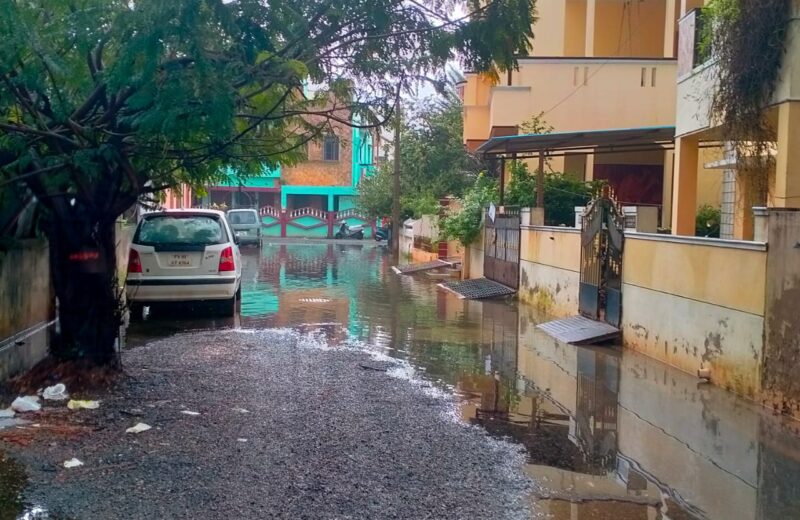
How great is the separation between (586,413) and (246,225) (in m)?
32.4

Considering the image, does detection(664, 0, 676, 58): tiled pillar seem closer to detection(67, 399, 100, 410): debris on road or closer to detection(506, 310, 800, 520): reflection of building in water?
detection(506, 310, 800, 520): reflection of building in water

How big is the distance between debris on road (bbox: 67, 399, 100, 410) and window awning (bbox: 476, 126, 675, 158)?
11.5m

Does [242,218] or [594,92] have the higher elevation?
[594,92]

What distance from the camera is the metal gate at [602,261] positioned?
1284 centimetres

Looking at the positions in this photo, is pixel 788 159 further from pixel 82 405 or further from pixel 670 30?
pixel 670 30

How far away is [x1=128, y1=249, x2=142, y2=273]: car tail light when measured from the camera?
1339cm

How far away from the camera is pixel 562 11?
23.5 metres

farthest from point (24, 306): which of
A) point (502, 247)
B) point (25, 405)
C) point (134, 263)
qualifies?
point (502, 247)

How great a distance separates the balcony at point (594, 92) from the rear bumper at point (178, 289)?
37.0ft

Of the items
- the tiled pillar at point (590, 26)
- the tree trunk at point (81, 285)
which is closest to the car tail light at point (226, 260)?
the tree trunk at point (81, 285)

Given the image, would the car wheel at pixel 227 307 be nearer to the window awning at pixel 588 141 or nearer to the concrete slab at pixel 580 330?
the concrete slab at pixel 580 330

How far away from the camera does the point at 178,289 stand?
13516 millimetres

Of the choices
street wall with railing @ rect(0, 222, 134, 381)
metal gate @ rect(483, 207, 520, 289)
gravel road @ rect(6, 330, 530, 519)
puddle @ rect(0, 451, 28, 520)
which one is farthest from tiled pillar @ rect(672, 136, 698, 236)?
puddle @ rect(0, 451, 28, 520)

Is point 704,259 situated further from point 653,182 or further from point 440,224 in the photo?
point 440,224
